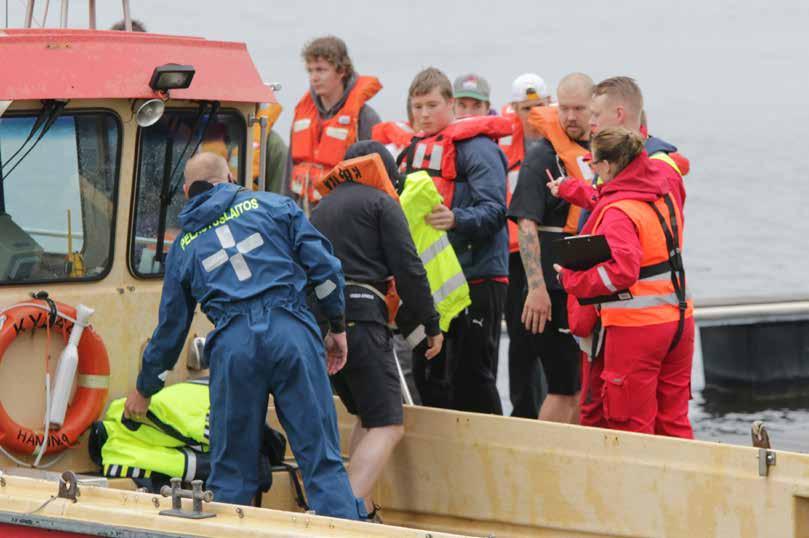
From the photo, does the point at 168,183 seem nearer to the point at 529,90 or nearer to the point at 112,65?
the point at 112,65

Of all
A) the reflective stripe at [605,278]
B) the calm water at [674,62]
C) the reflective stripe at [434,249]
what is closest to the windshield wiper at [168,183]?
the reflective stripe at [434,249]

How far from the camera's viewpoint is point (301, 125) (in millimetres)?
10492

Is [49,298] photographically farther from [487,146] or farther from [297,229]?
[487,146]

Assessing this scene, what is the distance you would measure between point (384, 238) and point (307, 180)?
3.15 m

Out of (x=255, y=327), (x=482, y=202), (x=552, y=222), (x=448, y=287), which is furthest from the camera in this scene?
(x=482, y=202)

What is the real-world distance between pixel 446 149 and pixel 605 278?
1.85 meters

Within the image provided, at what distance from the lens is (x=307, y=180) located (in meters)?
10.4

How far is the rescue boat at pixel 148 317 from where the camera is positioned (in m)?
6.87

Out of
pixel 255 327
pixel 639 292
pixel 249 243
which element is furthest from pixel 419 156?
pixel 255 327

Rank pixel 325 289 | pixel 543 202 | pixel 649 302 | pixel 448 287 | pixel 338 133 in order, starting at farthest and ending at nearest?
1. pixel 338 133
2. pixel 543 202
3. pixel 448 287
4. pixel 649 302
5. pixel 325 289

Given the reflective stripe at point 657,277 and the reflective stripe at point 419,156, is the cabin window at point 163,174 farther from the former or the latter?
the reflective stripe at point 657,277

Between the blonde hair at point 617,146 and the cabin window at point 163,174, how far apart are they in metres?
1.67

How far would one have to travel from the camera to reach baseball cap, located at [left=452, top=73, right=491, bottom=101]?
10.0 meters

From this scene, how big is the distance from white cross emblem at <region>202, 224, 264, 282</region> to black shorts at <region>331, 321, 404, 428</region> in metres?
0.94
